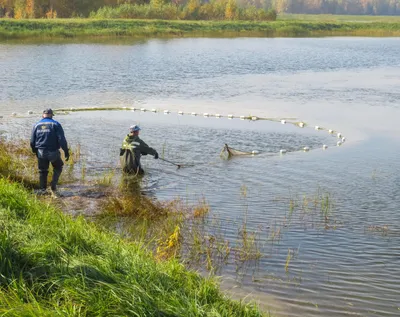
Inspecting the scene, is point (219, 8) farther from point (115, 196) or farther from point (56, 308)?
point (56, 308)

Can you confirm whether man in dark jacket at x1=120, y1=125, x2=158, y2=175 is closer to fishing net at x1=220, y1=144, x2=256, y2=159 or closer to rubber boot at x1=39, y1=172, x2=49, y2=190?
rubber boot at x1=39, y1=172, x2=49, y2=190

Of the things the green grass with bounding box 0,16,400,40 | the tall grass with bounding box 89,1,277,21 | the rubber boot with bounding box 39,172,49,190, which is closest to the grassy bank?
the green grass with bounding box 0,16,400,40

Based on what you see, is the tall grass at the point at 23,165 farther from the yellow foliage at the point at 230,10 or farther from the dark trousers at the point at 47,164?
the yellow foliage at the point at 230,10

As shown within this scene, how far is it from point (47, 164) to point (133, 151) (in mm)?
2263

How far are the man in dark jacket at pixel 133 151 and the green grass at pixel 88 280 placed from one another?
18.5 feet

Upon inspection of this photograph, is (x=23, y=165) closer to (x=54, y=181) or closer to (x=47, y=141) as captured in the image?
(x=54, y=181)

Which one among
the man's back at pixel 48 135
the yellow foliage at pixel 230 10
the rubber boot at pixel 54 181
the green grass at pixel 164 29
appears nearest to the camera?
the man's back at pixel 48 135

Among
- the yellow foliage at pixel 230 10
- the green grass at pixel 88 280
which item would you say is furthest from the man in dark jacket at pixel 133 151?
the yellow foliage at pixel 230 10

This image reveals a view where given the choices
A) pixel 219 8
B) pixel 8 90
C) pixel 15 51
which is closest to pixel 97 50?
pixel 15 51

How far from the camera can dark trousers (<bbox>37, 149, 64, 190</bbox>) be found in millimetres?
11922

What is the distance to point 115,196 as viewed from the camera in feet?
40.2

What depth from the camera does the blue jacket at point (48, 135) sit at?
11.9 metres

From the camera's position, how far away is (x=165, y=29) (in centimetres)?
6644

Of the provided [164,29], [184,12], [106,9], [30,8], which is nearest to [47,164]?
[164,29]
